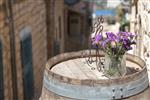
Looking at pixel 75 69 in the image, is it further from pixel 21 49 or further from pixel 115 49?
pixel 21 49

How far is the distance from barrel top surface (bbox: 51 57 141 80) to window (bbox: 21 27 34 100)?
5.64 metres

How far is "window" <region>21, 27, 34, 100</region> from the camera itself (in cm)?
830

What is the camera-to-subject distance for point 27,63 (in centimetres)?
870

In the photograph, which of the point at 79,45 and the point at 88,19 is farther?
the point at 88,19

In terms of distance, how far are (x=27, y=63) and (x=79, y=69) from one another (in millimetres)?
6288

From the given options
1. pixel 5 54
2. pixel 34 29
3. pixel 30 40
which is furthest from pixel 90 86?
pixel 34 29

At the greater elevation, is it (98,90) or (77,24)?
(98,90)

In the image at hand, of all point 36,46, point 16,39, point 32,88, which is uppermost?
point 16,39

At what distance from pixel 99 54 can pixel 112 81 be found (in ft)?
2.02

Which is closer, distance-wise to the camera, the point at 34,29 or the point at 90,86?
the point at 90,86

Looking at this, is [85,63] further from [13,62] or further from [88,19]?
[88,19]

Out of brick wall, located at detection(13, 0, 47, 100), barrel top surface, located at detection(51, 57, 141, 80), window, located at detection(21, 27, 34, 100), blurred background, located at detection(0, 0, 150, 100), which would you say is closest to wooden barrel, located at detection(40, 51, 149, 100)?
barrel top surface, located at detection(51, 57, 141, 80)

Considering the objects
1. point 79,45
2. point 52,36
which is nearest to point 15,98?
point 52,36

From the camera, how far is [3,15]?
22.6 feet
